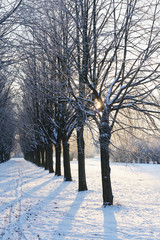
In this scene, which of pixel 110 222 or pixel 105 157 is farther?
pixel 105 157

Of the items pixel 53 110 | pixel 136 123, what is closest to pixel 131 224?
pixel 136 123

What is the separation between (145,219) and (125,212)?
947 mm

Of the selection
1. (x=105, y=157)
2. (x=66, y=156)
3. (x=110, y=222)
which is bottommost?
(x=110, y=222)

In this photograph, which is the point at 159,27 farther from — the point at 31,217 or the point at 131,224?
the point at 31,217

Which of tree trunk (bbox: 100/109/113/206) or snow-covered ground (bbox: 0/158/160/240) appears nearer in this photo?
snow-covered ground (bbox: 0/158/160/240)

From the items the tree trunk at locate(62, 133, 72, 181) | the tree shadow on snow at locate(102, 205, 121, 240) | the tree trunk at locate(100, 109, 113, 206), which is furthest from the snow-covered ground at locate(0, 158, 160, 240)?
the tree trunk at locate(62, 133, 72, 181)

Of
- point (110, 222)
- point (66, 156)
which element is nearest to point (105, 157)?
point (110, 222)

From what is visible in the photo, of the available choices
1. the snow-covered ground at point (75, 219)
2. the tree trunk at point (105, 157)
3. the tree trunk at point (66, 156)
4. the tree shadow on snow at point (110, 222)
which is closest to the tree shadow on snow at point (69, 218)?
the snow-covered ground at point (75, 219)

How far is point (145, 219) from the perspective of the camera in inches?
279

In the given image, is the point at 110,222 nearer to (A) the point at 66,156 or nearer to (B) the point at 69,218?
(B) the point at 69,218

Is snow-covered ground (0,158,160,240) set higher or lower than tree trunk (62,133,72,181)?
lower

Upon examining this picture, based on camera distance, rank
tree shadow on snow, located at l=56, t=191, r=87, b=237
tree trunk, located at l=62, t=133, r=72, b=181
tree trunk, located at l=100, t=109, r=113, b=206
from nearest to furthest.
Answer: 1. tree shadow on snow, located at l=56, t=191, r=87, b=237
2. tree trunk, located at l=100, t=109, r=113, b=206
3. tree trunk, located at l=62, t=133, r=72, b=181

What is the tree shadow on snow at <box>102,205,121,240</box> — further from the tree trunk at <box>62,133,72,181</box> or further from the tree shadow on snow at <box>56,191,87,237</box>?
the tree trunk at <box>62,133,72,181</box>

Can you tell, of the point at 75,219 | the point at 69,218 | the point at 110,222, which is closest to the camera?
the point at 110,222
